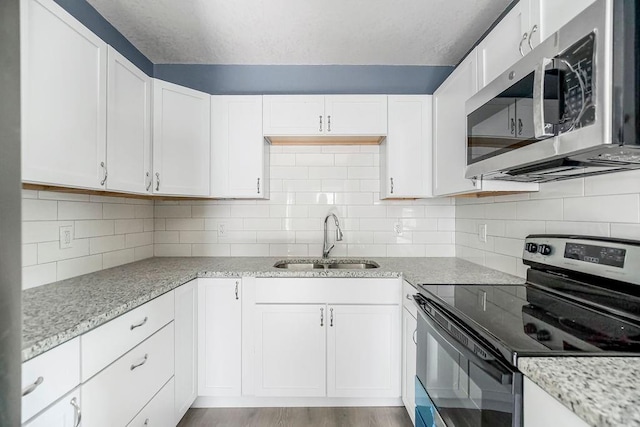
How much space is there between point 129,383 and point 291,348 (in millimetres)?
901

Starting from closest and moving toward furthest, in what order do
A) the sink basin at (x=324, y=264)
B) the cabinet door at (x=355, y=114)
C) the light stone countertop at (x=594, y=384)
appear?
the light stone countertop at (x=594, y=384) → the cabinet door at (x=355, y=114) → the sink basin at (x=324, y=264)

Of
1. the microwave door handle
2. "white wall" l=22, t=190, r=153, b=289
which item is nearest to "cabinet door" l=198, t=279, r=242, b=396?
"white wall" l=22, t=190, r=153, b=289

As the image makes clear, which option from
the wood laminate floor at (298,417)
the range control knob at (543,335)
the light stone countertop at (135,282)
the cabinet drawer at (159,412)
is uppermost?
the range control knob at (543,335)

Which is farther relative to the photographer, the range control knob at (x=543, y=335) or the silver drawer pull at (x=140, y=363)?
the silver drawer pull at (x=140, y=363)

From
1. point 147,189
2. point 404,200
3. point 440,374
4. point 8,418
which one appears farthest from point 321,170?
point 8,418

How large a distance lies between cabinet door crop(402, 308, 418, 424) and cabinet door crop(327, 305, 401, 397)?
6cm

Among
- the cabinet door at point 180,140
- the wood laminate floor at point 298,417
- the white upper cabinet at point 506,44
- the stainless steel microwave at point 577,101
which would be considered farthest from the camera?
the cabinet door at point 180,140

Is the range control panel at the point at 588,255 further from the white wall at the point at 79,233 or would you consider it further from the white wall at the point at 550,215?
the white wall at the point at 79,233

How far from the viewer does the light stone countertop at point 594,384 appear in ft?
1.69

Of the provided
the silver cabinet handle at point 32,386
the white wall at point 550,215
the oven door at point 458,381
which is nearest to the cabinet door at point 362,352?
the oven door at point 458,381

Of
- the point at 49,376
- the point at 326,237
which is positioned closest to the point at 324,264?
the point at 326,237

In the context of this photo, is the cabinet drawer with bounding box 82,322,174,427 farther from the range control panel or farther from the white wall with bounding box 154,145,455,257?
the range control panel

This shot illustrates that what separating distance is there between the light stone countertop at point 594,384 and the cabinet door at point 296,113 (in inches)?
71.9

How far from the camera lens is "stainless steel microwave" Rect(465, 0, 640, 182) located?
28.9 inches
